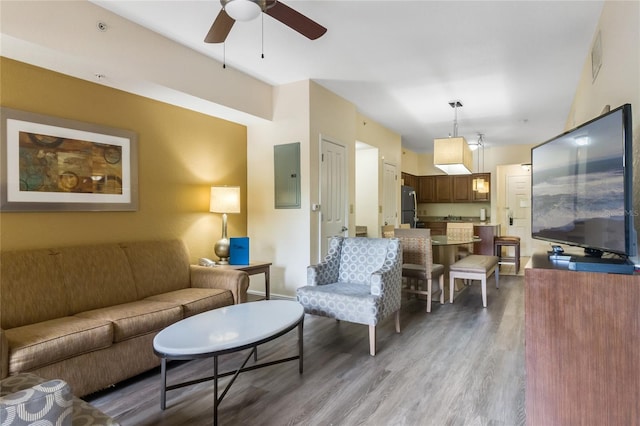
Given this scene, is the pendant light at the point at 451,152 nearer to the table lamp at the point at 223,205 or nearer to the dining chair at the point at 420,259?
the dining chair at the point at 420,259

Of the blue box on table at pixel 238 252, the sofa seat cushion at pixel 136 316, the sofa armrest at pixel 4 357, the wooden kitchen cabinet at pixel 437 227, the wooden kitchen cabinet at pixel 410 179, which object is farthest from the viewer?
the wooden kitchen cabinet at pixel 437 227

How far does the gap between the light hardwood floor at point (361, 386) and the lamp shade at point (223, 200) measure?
5.12 ft

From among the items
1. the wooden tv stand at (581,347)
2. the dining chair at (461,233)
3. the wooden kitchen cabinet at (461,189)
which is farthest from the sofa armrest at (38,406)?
the wooden kitchen cabinet at (461,189)

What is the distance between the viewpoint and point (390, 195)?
741 centimetres

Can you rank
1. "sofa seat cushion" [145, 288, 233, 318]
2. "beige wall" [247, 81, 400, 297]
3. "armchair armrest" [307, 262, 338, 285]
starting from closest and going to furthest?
1. "sofa seat cushion" [145, 288, 233, 318]
2. "armchair armrest" [307, 262, 338, 285]
3. "beige wall" [247, 81, 400, 297]

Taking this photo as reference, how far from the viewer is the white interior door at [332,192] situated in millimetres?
4766

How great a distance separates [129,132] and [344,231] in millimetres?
3056

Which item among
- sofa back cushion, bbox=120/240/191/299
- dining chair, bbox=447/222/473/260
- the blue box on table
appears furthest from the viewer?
dining chair, bbox=447/222/473/260

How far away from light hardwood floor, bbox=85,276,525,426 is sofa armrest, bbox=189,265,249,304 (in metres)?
0.56

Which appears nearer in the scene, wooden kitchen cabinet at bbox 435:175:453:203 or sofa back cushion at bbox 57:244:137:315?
sofa back cushion at bbox 57:244:137:315

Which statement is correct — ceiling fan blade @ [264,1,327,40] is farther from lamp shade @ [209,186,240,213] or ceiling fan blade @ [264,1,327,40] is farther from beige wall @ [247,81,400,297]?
lamp shade @ [209,186,240,213]

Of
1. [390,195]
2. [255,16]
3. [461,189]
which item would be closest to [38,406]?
[255,16]

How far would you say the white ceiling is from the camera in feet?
9.59

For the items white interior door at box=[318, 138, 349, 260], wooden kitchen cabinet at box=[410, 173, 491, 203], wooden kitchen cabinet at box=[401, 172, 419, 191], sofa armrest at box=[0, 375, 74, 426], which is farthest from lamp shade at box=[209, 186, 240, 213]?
wooden kitchen cabinet at box=[410, 173, 491, 203]
